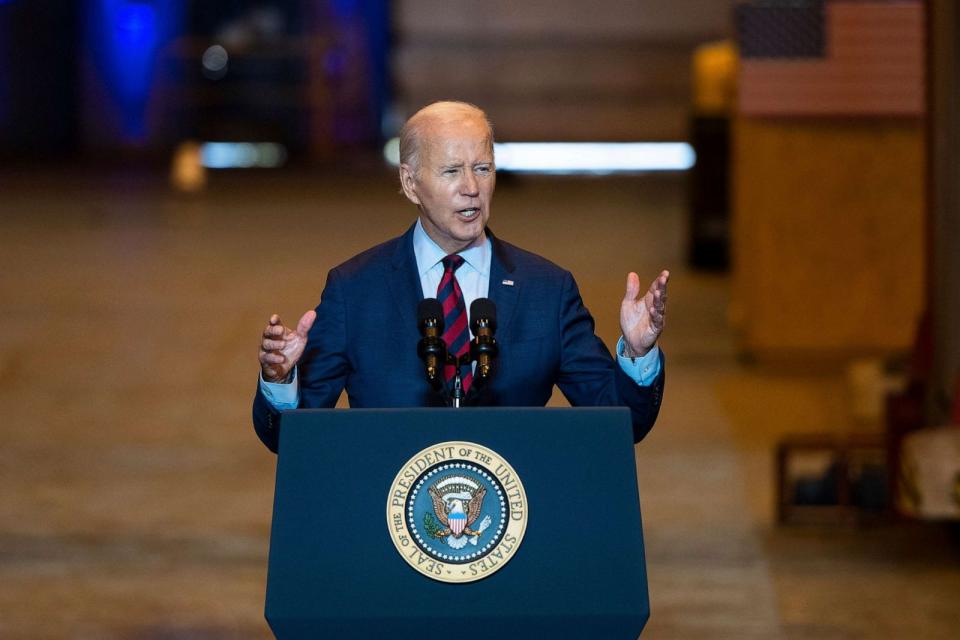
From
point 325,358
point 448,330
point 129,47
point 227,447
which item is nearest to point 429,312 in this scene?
point 448,330

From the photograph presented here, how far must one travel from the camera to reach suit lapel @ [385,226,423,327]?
2.88m

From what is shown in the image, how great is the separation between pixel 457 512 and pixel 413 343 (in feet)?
1.62

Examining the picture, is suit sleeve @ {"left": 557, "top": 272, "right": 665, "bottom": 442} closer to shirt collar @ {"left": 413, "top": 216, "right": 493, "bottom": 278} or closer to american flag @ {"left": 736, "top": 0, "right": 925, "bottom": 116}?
shirt collar @ {"left": 413, "top": 216, "right": 493, "bottom": 278}

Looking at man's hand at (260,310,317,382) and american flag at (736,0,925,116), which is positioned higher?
man's hand at (260,310,317,382)

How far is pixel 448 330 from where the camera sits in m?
2.85

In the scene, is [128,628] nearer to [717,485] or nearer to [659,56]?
[717,485]

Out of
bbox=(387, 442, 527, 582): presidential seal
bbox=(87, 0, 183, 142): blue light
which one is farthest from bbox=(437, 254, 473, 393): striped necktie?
bbox=(87, 0, 183, 142): blue light

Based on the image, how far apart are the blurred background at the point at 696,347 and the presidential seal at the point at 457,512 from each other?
0.62 feet

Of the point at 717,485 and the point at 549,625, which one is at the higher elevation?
the point at 549,625

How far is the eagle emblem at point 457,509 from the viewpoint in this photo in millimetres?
2441

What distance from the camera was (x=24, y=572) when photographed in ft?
18.9

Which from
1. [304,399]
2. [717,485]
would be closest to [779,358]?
[717,485]

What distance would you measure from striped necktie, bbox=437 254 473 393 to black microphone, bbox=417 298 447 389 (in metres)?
0.13

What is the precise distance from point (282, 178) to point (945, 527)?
1353 centimetres
